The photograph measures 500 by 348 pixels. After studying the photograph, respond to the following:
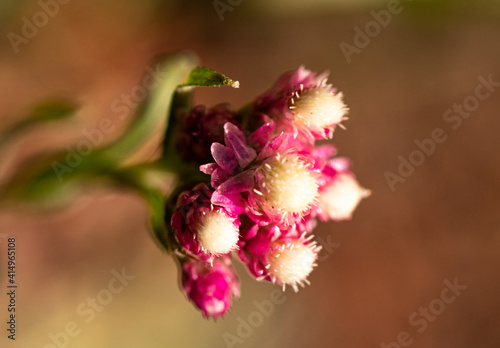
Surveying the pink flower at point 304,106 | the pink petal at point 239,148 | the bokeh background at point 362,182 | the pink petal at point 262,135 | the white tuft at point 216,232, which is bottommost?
the bokeh background at point 362,182

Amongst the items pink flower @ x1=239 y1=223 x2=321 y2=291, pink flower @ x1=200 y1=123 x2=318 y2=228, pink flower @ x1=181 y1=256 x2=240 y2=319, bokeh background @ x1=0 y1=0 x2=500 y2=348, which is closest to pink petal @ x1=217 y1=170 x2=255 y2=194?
pink flower @ x1=200 y1=123 x2=318 y2=228

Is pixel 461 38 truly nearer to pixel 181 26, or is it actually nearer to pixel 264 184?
pixel 181 26

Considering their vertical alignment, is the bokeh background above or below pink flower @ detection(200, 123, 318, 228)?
below

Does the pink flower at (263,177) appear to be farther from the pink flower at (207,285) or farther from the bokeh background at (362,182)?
the bokeh background at (362,182)

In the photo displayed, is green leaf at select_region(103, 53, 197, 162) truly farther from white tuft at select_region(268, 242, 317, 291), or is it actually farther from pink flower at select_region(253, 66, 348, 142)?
white tuft at select_region(268, 242, 317, 291)

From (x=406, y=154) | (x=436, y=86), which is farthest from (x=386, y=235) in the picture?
(x=436, y=86)

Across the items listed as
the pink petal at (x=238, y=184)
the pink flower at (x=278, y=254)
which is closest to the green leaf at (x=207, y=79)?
the pink petal at (x=238, y=184)
